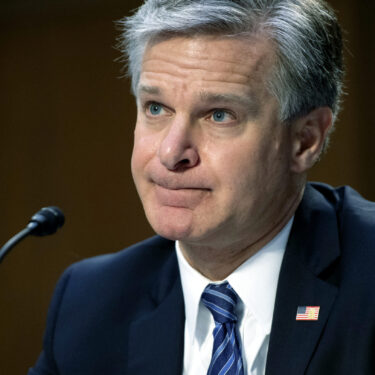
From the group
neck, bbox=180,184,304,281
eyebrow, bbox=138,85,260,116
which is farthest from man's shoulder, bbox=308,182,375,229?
eyebrow, bbox=138,85,260,116

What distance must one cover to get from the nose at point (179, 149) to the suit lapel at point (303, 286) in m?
0.39

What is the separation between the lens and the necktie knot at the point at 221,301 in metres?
1.92

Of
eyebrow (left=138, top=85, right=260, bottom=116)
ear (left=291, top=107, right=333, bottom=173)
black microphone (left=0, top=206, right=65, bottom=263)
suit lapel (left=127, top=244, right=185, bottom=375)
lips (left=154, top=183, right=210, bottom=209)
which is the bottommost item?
suit lapel (left=127, top=244, right=185, bottom=375)

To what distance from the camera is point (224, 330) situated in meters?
1.92

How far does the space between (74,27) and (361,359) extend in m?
2.24

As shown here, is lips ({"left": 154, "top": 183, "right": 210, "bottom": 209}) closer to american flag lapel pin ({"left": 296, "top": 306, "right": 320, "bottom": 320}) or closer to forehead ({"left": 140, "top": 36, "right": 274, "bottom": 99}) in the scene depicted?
forehead ({"left": 140, "top": 36, "right": 274, "bottom": 99})

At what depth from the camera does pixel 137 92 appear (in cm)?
199

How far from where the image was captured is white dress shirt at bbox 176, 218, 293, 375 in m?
1.91

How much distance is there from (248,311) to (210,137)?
1.54 ft

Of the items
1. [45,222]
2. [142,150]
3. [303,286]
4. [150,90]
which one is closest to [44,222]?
[45,222]

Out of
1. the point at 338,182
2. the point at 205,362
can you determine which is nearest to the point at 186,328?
the point at 205,362

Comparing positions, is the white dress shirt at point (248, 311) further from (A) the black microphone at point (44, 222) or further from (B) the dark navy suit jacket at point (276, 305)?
(A) the black microphone at point (44, 222)

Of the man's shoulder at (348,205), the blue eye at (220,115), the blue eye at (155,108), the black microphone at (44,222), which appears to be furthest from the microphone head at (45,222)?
the man's shoulder at (348,205)

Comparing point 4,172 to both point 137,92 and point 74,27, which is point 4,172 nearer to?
point 74,27
